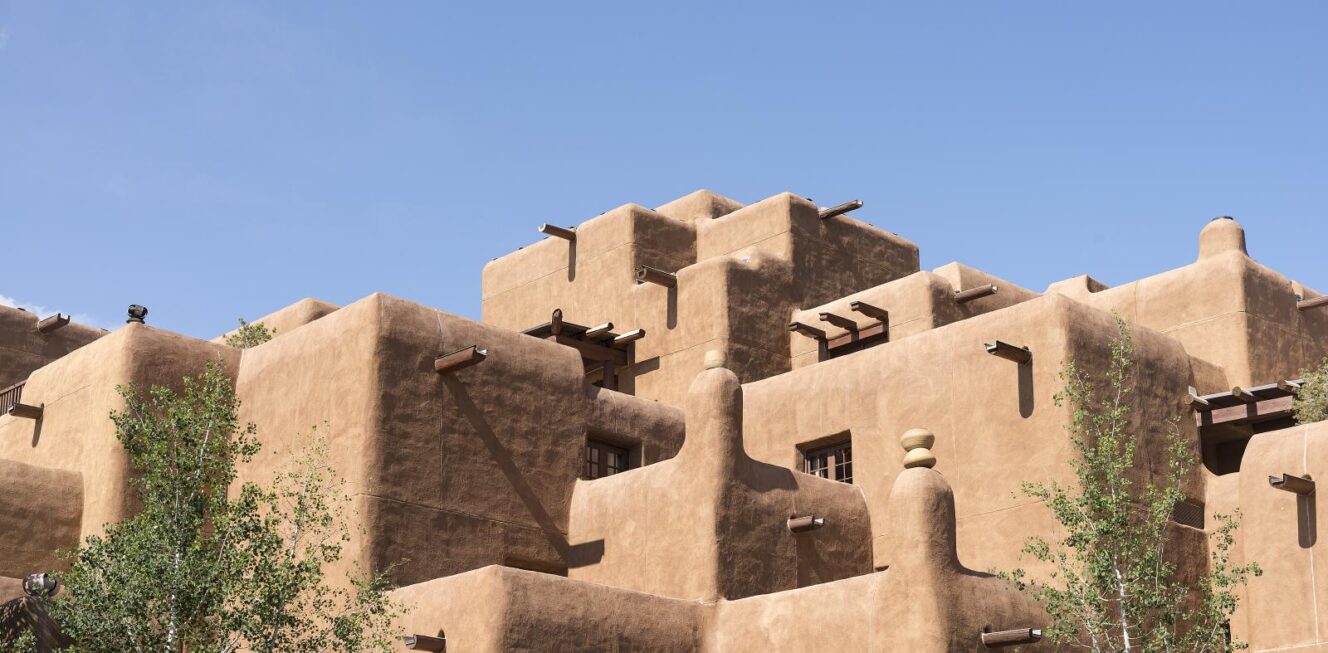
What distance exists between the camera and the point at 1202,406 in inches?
1043

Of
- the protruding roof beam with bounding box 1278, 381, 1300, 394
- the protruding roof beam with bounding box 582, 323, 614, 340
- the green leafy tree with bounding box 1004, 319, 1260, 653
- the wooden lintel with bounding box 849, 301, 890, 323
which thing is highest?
the wooden lintel with bounding box 849, 301, 890, 323

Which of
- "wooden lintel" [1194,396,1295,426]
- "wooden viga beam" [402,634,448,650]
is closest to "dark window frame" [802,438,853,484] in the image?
"wooden lintel" [1194,396,1295,426]

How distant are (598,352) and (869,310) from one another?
5918mm

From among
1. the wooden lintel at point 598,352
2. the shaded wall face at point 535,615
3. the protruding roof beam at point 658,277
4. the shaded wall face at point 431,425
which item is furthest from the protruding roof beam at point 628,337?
the shaded wall face at point 535,615

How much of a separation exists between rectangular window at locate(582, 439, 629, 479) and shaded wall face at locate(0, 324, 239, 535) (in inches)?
241

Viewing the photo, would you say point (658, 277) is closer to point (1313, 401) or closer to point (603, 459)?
point (603, 459)

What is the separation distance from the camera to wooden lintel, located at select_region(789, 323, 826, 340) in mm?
32938

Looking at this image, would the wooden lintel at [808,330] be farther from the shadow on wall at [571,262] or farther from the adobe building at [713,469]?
the shadow on wall at [571,262]

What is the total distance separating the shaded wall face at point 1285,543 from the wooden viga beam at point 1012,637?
5.17 meters

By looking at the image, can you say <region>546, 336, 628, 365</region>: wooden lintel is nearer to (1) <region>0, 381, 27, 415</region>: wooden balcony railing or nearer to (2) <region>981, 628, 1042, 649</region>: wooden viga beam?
(1) <region>0, 381, 27, 415</region>: wooden balcony railing

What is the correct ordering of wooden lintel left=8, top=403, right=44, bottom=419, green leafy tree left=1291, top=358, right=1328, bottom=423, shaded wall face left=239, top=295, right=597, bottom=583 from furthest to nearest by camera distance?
wooden lintel left=8, top=403, right=44, bottom=419
green leafy tree left=1291, top=358, right=1328, bottom=423
shaded wall face left=239, top=295, right=597, bottom=583

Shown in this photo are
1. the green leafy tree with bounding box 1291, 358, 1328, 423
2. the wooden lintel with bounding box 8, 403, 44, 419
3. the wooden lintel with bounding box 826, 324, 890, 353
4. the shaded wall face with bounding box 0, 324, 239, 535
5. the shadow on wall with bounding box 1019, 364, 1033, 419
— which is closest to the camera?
the shadow on wall with bounding box 1019, 364, 1033, 419

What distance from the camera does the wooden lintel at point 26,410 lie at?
90.2 feet

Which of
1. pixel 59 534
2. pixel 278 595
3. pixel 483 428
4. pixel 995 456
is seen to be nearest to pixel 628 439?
pixel 483 428
